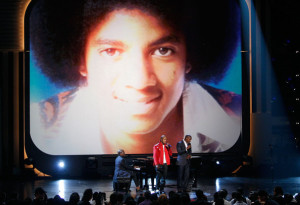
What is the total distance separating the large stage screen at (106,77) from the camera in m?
14.1

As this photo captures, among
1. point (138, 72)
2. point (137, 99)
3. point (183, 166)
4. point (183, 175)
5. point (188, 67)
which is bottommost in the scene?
point (183, 175)

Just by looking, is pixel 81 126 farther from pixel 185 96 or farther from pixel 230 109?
pixel 230 109

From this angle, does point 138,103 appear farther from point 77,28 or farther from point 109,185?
point 77,28

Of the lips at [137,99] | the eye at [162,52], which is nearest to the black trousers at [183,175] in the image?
the lips at [137,99]

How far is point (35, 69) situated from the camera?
14133mm

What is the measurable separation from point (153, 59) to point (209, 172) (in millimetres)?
3807

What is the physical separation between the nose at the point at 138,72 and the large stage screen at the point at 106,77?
0.10 feet

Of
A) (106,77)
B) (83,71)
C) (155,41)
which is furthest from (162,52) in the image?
(83,71)

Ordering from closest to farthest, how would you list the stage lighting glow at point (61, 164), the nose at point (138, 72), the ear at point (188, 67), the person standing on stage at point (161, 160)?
the person standing on stage at point (161, 160)
the nose at point (138, 72)
the stage lighting glow at point (61, 164)
the ear at point (188, 67)

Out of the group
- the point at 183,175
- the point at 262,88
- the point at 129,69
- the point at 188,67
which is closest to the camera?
the point at 183,175

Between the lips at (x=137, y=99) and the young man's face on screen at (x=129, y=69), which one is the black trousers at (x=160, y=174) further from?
the lips at (x=137, y=99)

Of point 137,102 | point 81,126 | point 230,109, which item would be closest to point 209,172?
point 230,109

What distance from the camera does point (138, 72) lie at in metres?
14.1

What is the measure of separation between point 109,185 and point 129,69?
349cm
